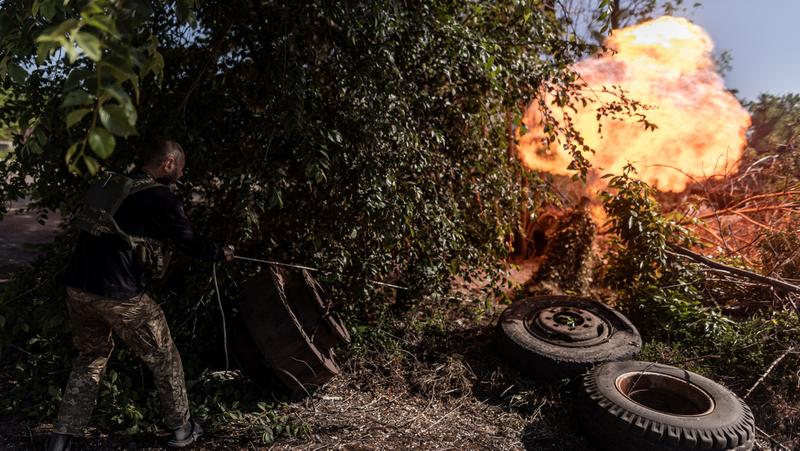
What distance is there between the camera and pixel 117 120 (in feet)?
5.66

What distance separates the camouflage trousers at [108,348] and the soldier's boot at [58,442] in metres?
0.03

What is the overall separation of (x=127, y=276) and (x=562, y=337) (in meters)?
3.50

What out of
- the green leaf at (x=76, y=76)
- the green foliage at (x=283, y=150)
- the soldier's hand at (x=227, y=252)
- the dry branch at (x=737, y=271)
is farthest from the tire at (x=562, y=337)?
the green leaf at (x=76, y=76)

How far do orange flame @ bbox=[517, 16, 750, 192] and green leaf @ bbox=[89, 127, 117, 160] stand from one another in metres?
6.53

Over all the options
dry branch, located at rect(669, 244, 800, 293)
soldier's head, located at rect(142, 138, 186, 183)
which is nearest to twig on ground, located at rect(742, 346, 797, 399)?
dry branch, located at rect(669, 244, 800, 293)

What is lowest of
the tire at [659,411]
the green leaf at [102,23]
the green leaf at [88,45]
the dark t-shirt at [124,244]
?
the tire at [659,411]

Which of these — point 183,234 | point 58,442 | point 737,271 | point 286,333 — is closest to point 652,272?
point 737,271

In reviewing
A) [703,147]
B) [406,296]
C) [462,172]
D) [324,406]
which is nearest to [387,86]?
[462,172]

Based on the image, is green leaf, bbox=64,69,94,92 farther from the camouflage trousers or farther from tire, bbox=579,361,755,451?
tire, bbox=579,361,755,451

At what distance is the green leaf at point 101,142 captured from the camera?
1.64m

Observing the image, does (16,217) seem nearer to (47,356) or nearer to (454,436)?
(47,356)

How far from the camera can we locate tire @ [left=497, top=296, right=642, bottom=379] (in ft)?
14.7

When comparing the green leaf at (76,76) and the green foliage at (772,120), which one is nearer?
the green leaf at (76,76)

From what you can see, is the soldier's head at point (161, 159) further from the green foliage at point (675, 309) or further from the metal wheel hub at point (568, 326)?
the green foliage at point (675, 309)
